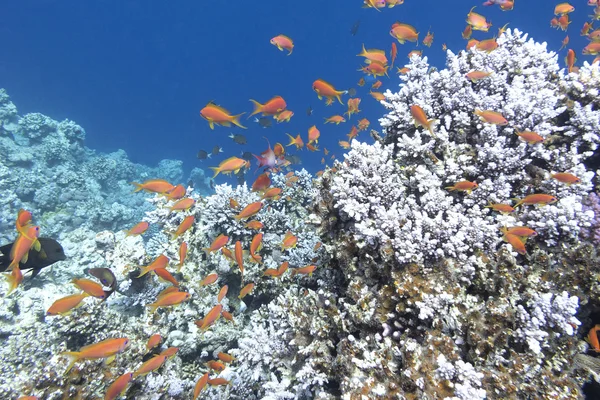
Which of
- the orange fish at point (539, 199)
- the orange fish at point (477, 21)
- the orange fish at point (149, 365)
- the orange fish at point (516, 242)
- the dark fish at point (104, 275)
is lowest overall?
the orange fish at point (149, 365)

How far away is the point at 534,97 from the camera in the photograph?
3521 millimetres

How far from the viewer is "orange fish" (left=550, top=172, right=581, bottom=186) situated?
9.45 feet

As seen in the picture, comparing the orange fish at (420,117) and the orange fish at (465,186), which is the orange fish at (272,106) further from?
the orange fish at (465,186)

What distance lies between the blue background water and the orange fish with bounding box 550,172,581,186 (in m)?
54.8

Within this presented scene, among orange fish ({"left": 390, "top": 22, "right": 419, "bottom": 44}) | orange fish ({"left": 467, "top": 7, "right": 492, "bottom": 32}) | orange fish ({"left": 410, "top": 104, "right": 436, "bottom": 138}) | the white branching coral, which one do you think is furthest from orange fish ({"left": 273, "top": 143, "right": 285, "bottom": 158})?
orange fish ({"left": 467, "top": 7, "right": 492, "bottom": 32})

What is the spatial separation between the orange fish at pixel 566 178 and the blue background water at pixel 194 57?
5476cm

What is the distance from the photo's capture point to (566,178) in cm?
290

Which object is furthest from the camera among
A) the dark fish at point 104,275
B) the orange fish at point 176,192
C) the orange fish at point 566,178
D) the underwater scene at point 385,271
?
the orange fish at point 176,192

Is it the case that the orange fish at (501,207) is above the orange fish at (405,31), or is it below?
below

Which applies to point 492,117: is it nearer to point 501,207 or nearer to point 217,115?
point 501,207

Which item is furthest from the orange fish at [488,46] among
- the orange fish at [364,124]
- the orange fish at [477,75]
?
the orange fish at [364,124]

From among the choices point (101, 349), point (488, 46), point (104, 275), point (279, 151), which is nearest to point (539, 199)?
point (488, 46)

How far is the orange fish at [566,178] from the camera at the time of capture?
9.45 feet

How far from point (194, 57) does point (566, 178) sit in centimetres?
13618
